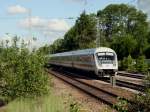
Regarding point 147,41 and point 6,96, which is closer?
point 6,96

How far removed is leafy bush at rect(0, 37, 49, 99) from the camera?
19.3 meters

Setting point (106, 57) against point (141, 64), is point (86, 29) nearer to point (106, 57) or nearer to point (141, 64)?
point (141, 64)

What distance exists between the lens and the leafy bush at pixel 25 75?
19.3 metres

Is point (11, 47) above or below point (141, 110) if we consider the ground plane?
above

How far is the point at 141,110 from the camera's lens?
1062 cm

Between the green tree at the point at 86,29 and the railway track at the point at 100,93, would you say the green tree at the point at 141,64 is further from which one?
the green tree at the point at 86,29

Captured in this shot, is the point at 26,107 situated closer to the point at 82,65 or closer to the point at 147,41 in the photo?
the point at 82,65

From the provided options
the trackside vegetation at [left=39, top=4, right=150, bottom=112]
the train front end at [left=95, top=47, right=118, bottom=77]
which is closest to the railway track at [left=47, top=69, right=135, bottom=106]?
the train front end at [left=95, top=47, right=118, bottom=77]

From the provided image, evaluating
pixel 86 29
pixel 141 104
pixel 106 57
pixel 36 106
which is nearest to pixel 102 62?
pixel 106 57

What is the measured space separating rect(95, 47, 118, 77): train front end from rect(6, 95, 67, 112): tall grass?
21513mm

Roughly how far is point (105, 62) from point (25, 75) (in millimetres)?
21379

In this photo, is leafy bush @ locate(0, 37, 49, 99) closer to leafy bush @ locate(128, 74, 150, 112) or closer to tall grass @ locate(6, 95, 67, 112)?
tall grass @ locate(6, 95, 67, 112)

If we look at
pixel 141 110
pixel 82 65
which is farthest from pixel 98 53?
pixel 141 110

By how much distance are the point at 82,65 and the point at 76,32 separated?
75551 mm
